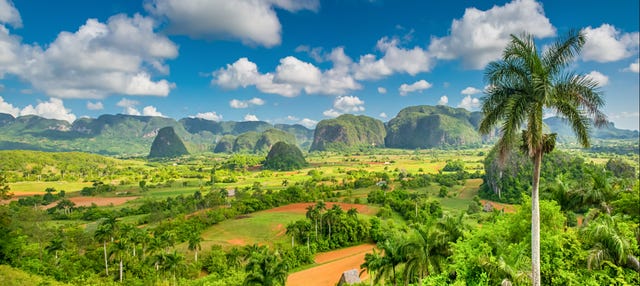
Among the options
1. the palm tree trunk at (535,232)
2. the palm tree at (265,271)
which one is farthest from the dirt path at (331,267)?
the palm tree trunk at (535,232)

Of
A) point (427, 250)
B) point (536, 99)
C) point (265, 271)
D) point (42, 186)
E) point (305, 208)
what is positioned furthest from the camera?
point (42, 186)

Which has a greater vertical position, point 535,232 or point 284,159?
point 535,232

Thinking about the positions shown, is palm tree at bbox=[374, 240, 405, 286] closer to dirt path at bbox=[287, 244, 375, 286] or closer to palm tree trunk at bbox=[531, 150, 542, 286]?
palm tree trunk at bbox=[531, 150, 542, 286]

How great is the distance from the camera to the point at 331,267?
138 ft

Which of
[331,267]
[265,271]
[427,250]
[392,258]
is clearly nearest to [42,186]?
[331,267]

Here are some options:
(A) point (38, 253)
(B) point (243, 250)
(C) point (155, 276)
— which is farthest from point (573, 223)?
(A) point (38, 253)

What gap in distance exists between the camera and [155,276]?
36.0 m

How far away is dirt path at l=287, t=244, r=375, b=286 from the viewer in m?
37.3

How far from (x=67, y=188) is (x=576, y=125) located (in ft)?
421

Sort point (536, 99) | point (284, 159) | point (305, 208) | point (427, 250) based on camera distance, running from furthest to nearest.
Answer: point (284, 159) < point (305, 208) < point (427, 250) < point (536, 99)

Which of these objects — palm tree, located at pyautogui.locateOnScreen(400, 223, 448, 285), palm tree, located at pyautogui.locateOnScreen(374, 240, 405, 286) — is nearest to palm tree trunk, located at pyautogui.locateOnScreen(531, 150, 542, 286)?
palm tree, located at pyautogui.locateOnScreen(400, 223, 448, 285)

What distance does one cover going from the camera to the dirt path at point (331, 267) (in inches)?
1468

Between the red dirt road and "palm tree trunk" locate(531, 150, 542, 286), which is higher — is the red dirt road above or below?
below

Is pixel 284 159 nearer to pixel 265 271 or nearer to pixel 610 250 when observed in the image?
pixel 265 271
